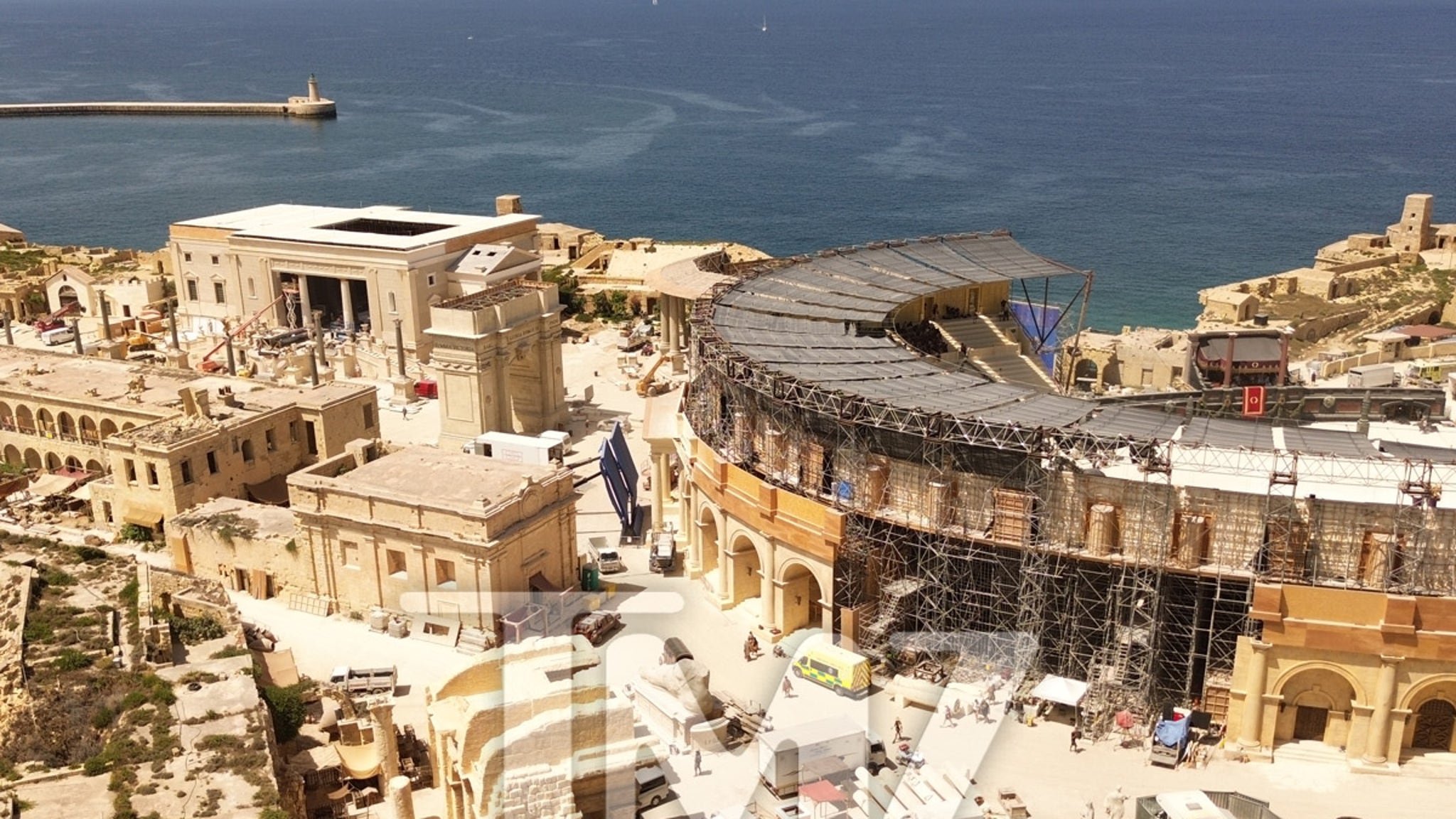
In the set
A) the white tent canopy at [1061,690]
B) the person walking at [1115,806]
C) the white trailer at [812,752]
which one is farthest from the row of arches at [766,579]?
the person walking at [1115,806]

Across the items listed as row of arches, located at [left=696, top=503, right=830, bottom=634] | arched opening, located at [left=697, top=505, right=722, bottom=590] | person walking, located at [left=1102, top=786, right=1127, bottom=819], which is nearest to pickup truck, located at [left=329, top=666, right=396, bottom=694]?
row of arches, located at [left=696, top=503, right=830, bottom=634]

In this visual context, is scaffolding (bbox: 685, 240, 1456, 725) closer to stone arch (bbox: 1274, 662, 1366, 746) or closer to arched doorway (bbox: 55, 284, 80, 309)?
stone arch (bbox: 1274, 662, 1366, 746)

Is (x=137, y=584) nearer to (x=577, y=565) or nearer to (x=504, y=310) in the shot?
(x=577, y=565)

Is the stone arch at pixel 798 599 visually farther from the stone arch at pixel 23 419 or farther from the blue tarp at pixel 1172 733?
the stone arch at pixel 23 419

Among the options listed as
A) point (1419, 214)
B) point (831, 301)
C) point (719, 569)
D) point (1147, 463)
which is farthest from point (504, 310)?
point (1419, 214)

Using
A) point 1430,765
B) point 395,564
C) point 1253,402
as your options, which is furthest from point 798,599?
point 1253,402

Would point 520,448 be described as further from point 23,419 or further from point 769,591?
point 23,419
